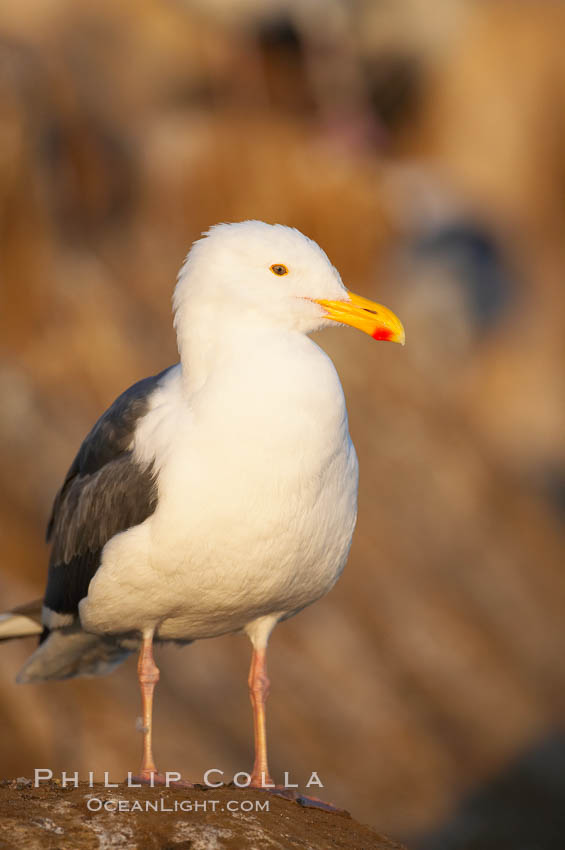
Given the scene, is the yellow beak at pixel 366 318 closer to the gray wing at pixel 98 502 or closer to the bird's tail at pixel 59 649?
the gray wing at pixel 98 502

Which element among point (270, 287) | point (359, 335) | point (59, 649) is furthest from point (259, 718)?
point (359, 335)

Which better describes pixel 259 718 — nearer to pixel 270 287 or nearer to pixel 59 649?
pixel 59 649

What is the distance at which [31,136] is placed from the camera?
63.5ft

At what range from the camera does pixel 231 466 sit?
6.14 metres

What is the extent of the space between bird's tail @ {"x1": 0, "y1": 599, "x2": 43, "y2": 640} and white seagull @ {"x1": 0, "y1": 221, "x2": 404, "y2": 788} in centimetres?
110

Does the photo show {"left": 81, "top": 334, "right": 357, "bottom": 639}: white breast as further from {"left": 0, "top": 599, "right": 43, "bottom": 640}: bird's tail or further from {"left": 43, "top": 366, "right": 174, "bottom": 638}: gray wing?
{"left": 0, "top": 599, "right": 43, "bottom": 640}: bird's tail

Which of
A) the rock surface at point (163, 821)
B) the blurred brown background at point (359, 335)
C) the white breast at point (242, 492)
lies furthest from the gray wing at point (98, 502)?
the blurred brown background at point (359, 335)

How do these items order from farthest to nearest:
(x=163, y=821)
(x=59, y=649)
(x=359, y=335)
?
(x=359, y=335) < (x=59, y=649) < (x=163, y=821)

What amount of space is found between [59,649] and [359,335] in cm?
1473

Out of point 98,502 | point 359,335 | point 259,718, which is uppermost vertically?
point 359,335

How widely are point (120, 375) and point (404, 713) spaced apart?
6.87 meters

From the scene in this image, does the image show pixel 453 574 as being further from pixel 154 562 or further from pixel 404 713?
pixel 154 562

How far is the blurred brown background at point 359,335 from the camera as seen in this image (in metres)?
16.0

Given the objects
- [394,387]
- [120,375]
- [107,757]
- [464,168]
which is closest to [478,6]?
[464,168]
